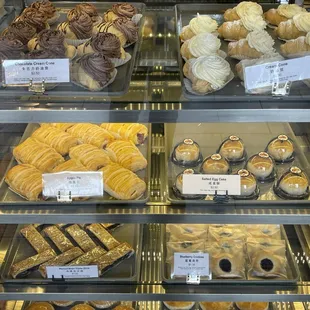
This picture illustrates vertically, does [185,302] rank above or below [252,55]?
below

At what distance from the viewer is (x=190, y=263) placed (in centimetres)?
196

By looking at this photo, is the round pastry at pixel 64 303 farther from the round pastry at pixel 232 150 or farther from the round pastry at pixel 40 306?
the round pastry at pixel 232 150

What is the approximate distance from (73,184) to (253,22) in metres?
1.00

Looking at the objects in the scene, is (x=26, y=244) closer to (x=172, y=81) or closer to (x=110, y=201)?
(x=110, y=201)

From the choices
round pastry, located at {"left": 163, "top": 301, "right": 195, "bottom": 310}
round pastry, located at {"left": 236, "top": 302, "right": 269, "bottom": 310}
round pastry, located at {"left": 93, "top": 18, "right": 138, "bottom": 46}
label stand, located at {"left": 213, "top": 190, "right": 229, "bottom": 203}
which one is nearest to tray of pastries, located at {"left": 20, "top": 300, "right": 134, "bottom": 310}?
round pastry, located at {"left": 163, "top": 301, "right": 195, "bottom": 310}

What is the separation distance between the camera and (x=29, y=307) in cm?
220

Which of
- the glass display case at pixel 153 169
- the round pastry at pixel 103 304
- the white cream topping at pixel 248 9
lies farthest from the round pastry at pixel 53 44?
the round pastry at pixel 103 304

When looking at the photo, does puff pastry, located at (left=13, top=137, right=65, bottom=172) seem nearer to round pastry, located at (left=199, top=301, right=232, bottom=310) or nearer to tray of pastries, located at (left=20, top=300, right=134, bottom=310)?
tray of pastries, located at (left=20, top=300, right=134, bottom=310)

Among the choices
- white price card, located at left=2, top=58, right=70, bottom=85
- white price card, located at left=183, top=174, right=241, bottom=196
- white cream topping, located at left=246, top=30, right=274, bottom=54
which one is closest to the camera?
white price card, located at left=2, top=58, right=70, bottom=85

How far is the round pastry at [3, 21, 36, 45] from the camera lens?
1854 mm

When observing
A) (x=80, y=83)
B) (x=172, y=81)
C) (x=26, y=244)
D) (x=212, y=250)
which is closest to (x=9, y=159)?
(x=26, y=244)

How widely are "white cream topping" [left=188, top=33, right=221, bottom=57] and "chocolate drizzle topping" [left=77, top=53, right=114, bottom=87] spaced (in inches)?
14.2

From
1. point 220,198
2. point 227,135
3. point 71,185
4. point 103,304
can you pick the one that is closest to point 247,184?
point 220,198

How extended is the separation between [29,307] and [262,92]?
1408mm
